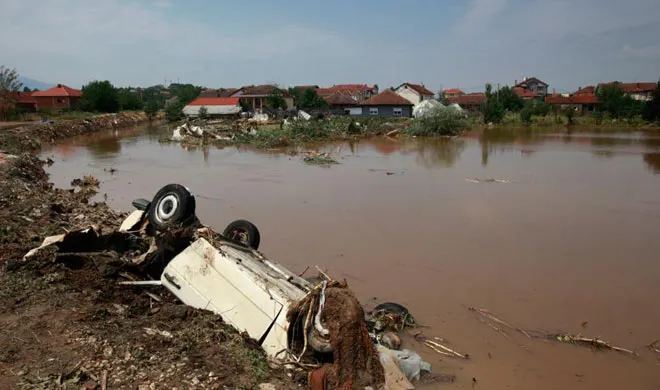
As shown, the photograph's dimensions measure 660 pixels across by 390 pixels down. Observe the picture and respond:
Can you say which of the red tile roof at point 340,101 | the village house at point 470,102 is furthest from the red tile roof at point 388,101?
the village house at point 470,102

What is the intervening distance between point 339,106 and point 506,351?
185ft

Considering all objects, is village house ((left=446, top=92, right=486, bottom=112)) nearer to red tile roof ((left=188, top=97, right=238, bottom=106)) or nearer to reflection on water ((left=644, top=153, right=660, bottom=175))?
red tile roof ((left=188, top=97, right=238, bottom=106))

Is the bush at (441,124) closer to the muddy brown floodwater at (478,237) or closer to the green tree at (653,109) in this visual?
the muddy brown floodwater at (478,237)

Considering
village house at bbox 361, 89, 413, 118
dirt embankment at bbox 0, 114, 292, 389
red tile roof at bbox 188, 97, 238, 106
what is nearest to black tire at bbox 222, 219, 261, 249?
dirt embankment at bbox 0, 114, 292, 389

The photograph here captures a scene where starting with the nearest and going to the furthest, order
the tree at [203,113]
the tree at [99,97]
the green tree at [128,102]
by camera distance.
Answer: the tree at [203,113] → the tree at [99,97] → the green tree at [128,102]

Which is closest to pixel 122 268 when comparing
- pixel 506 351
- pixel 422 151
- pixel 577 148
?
pixel 506 351

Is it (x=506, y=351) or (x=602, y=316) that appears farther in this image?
(x=602, y=316)

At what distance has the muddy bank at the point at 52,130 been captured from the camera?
80.6ft

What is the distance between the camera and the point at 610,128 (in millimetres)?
45406

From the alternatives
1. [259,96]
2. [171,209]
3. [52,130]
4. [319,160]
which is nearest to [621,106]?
[259,96]

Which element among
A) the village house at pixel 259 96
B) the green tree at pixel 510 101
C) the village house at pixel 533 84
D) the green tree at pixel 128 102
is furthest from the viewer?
the village house at pixel 533 84

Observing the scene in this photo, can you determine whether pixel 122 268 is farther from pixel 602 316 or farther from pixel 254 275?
pixel 602 316

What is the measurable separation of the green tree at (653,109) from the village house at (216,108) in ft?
138

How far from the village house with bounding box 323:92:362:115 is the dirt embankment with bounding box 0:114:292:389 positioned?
173 feet
